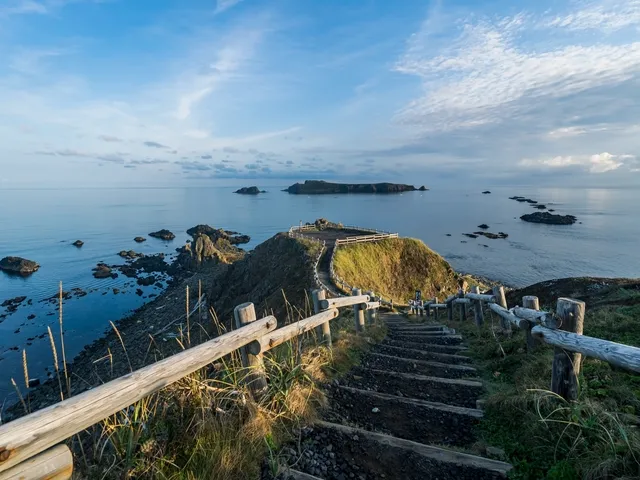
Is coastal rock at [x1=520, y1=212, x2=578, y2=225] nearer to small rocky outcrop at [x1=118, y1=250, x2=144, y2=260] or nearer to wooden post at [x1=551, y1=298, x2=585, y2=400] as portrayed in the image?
small rocky outcrop at [x1=118, y1=250, x2=144, y2=260]

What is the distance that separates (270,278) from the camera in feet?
106

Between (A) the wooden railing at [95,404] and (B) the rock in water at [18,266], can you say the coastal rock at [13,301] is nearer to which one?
(B) the rock in water at [18,266]

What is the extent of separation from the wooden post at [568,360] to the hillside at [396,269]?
26185 mm

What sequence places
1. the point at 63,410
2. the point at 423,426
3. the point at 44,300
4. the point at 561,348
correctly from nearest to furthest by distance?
the point at 63,410 → the point at 561,348 → the point at 423,426 → the point at 44,300

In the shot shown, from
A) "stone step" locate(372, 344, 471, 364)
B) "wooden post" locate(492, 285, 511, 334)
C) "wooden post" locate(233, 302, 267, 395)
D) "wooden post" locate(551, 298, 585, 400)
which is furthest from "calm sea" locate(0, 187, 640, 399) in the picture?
"wooden post" locate(551, 298, 585, 400)

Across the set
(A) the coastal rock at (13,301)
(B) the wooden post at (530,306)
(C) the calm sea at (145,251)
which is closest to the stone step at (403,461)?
(B) the wooden post at (530,306)

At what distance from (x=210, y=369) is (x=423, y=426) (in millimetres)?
2997

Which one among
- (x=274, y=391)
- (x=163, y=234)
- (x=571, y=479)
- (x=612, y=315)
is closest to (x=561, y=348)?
(x=571, y=479)

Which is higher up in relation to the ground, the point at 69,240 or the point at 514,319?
the point at 514,319

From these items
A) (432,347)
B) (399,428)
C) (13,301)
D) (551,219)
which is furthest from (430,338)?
(551,219)

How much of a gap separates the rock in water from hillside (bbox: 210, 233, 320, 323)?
33.7 meters

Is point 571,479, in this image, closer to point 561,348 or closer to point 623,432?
point 623,432

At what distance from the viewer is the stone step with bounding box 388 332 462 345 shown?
9.47 metres

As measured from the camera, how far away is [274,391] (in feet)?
14.3
